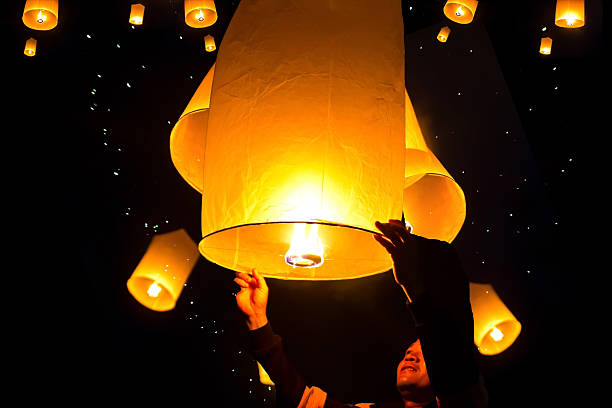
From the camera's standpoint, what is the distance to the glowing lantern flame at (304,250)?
99 cm

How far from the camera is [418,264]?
39.8 inches

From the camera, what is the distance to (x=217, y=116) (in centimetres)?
102

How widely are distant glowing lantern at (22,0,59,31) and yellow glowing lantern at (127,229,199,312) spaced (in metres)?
1.03

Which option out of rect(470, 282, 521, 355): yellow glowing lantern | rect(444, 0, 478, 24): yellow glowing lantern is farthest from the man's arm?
rect(444, 0, 478, 24): yellow glowing lantern

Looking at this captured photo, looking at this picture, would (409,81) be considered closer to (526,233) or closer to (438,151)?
(438,151)

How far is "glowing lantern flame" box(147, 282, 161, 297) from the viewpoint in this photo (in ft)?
7.56

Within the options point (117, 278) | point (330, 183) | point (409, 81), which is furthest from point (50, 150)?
point (330, 183)

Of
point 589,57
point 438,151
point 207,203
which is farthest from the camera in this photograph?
point 438,151

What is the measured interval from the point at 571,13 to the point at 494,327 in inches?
45.6

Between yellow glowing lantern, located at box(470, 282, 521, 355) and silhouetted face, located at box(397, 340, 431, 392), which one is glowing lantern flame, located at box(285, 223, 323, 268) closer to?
silhouetted face, located at box(397, 340, 431, 392)

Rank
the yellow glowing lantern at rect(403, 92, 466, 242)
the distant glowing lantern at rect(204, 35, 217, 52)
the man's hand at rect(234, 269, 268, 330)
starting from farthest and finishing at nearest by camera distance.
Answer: the distant glowing lantern at rect(204, 35, 217, 52) → the man's hand at rect(234, 269, 268, 330) → the yellow glowing lantern at rect(403, 92, 466, 242)

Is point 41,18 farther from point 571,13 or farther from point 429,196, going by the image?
point 571,13

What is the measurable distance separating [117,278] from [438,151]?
158cm

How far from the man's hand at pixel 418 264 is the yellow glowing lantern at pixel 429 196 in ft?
0.95
